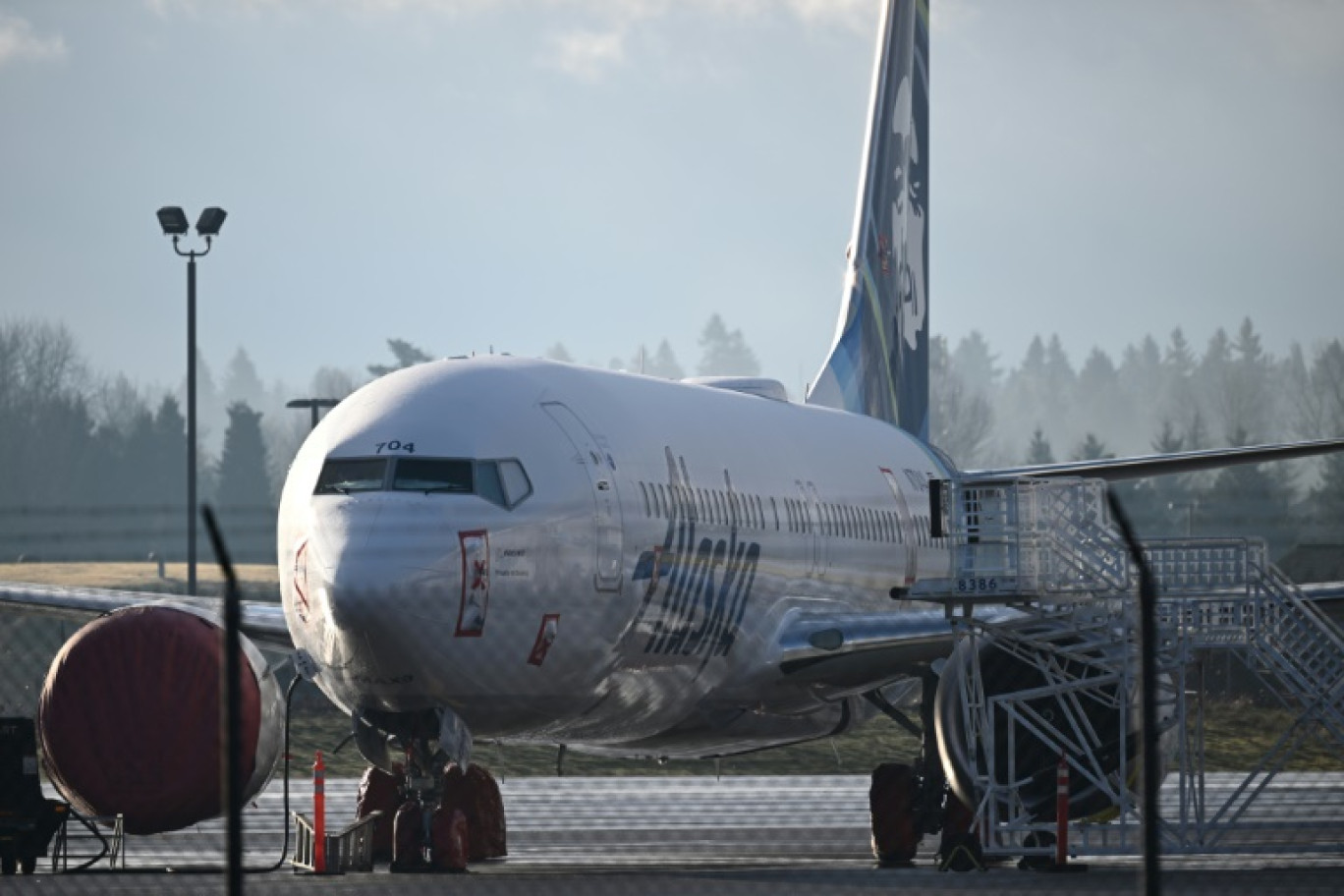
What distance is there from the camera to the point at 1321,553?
56.6m

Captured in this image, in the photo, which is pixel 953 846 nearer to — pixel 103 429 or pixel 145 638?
pixel 145 638

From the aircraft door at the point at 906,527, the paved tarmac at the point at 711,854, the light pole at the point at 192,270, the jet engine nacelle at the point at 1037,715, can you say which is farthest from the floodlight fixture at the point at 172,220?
the jet engine nacelle at the point at 1037,715

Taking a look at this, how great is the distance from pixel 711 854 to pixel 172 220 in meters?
22.5

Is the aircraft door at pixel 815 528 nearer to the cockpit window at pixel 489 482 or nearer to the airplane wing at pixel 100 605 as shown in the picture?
the airplane wing at pixel 100 605

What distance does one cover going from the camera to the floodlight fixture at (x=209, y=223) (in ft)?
139

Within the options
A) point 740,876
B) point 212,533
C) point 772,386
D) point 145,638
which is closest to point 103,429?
point 772,386

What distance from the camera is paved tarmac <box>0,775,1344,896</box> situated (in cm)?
1820

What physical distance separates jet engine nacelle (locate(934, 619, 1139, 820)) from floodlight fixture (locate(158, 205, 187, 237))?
2304 cm

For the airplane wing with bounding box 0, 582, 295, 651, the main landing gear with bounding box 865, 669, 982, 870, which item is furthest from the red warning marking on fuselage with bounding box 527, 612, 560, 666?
the main landing gear with bounding box 865, 669, 982, 870

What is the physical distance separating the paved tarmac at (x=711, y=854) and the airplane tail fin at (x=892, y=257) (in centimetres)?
561

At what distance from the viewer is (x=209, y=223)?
4234 centimetres

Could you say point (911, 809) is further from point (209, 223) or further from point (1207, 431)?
point (1207, 431)

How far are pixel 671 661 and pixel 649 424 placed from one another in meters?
2.14

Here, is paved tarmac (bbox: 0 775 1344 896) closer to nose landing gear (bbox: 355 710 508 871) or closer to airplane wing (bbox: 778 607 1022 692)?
nose landing gear (bbox: 355 710 508 871)
